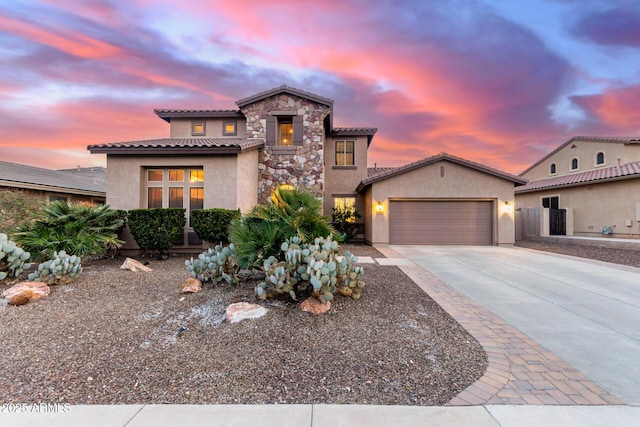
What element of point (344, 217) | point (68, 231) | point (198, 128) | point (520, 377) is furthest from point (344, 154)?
point (520, 377)

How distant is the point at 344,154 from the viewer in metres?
16.0

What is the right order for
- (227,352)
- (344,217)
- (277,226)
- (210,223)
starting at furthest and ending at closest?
(344,217) < (210,223) < (277,226) < (227,352)

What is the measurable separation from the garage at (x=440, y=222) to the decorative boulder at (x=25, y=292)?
39.8 ft

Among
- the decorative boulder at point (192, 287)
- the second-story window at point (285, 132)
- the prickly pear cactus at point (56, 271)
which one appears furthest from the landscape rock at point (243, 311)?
the second-story window at point (285, 132)

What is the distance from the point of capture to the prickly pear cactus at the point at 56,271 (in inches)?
201

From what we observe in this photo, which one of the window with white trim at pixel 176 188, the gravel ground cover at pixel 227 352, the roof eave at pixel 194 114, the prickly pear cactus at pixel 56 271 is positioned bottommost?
the gravel ground cover at pixel 227 352

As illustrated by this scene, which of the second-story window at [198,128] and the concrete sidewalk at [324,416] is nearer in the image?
the concrete sidewalk at [324,416]

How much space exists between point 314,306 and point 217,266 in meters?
2.13

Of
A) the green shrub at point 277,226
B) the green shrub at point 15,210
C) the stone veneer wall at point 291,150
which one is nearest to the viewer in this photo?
the green shrub at point 277,226

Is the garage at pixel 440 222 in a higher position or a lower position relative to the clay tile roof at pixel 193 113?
lower

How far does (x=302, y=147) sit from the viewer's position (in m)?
13.5

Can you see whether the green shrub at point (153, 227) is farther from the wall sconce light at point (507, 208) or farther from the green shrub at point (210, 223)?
the wall sconce light at point (507, 208)

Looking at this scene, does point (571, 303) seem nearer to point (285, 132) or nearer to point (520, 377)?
point (520, 377)

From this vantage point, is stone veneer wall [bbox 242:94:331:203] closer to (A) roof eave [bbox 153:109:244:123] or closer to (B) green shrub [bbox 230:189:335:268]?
(A) roof eave [bbox 153:109:244:123]
